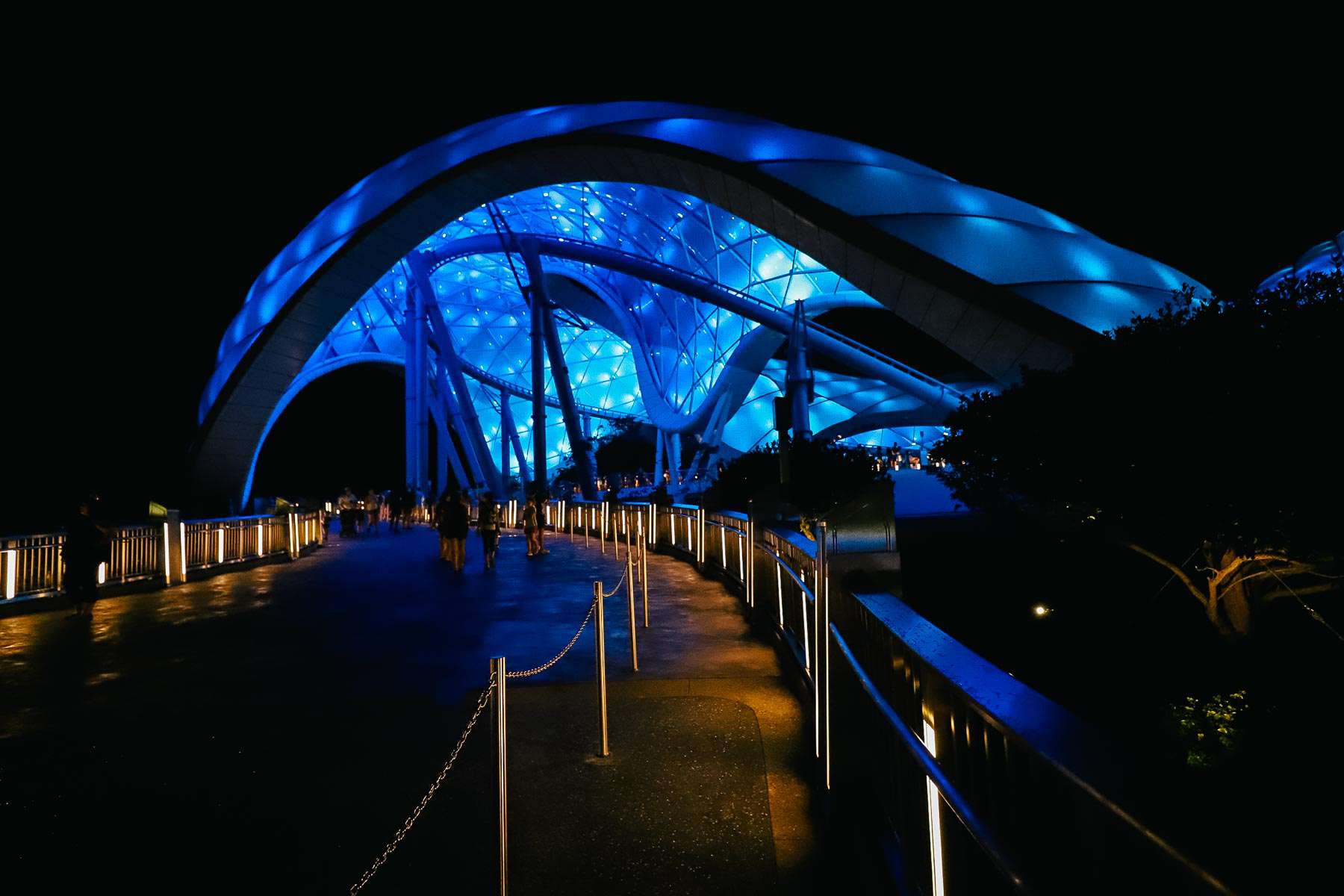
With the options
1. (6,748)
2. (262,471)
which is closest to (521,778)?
(6,748)

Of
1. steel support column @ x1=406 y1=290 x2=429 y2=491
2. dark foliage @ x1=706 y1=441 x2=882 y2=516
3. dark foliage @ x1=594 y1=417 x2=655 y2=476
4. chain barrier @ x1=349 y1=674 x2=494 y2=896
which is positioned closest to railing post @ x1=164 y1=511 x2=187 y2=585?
chain barrier @ x1=349 y1=674 x2=494 y2=896

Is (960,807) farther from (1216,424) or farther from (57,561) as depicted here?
(57,561)

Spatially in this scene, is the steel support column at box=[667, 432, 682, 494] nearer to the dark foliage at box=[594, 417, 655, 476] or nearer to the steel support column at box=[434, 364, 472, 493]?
the steel support column at box=[434, 364, 472, 493]

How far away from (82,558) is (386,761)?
29.1 ft

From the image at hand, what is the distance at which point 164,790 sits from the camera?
15.0 feet

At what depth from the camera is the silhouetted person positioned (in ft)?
36.7

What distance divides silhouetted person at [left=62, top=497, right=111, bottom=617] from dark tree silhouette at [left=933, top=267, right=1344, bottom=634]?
1512 centimetres

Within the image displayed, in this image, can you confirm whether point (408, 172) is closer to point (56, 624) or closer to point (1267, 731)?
point (56, 624)

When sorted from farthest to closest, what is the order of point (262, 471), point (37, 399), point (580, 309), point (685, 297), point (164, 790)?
point (262, 471)
point (580, 309)
point (685, 297)
point (37, 399)
point (164, 790)

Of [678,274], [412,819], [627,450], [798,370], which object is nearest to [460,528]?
[412,819]

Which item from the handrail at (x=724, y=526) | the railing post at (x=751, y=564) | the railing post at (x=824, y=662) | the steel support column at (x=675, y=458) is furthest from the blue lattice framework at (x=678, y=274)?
the railing post at (x=824, y=662)

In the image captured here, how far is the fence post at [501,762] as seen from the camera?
2.91 metres

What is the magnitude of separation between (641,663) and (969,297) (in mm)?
Answer: 15607

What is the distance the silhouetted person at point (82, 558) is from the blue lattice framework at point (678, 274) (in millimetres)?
16663
